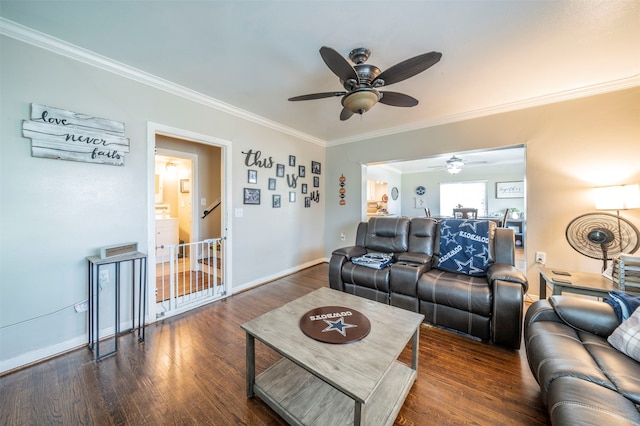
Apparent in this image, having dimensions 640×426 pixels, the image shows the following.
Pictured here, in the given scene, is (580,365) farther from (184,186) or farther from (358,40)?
(184,186)

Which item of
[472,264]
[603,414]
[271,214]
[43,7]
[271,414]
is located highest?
[43,7]

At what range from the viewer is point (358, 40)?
1.83m

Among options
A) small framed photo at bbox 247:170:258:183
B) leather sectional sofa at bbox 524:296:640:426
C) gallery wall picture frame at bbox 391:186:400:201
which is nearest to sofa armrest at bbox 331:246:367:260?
small framed photo at bbox 247:170:258:183

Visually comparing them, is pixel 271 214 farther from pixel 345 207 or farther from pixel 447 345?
pixel 447 345

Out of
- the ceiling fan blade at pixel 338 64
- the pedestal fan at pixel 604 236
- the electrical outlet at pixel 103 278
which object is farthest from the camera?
the pedestal fan at pixel 604 236

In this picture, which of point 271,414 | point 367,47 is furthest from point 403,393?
point 367,47

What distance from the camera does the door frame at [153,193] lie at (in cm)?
239

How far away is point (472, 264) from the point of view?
2.48 m

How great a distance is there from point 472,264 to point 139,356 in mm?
3210

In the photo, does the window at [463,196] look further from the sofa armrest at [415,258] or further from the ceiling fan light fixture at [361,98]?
the ceiling fan light fixture at [361,98]

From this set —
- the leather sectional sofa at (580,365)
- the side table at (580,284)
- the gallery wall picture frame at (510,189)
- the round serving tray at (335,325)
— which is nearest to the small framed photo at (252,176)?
the round serving tray at (335,325)

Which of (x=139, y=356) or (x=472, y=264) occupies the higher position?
(x=472, y=264)

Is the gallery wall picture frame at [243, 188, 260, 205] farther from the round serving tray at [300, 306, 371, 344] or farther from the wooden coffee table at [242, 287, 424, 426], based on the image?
the round serving tray at [300, 306, 371, 344]

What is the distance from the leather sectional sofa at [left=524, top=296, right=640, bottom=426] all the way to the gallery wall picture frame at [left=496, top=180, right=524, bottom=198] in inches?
259
